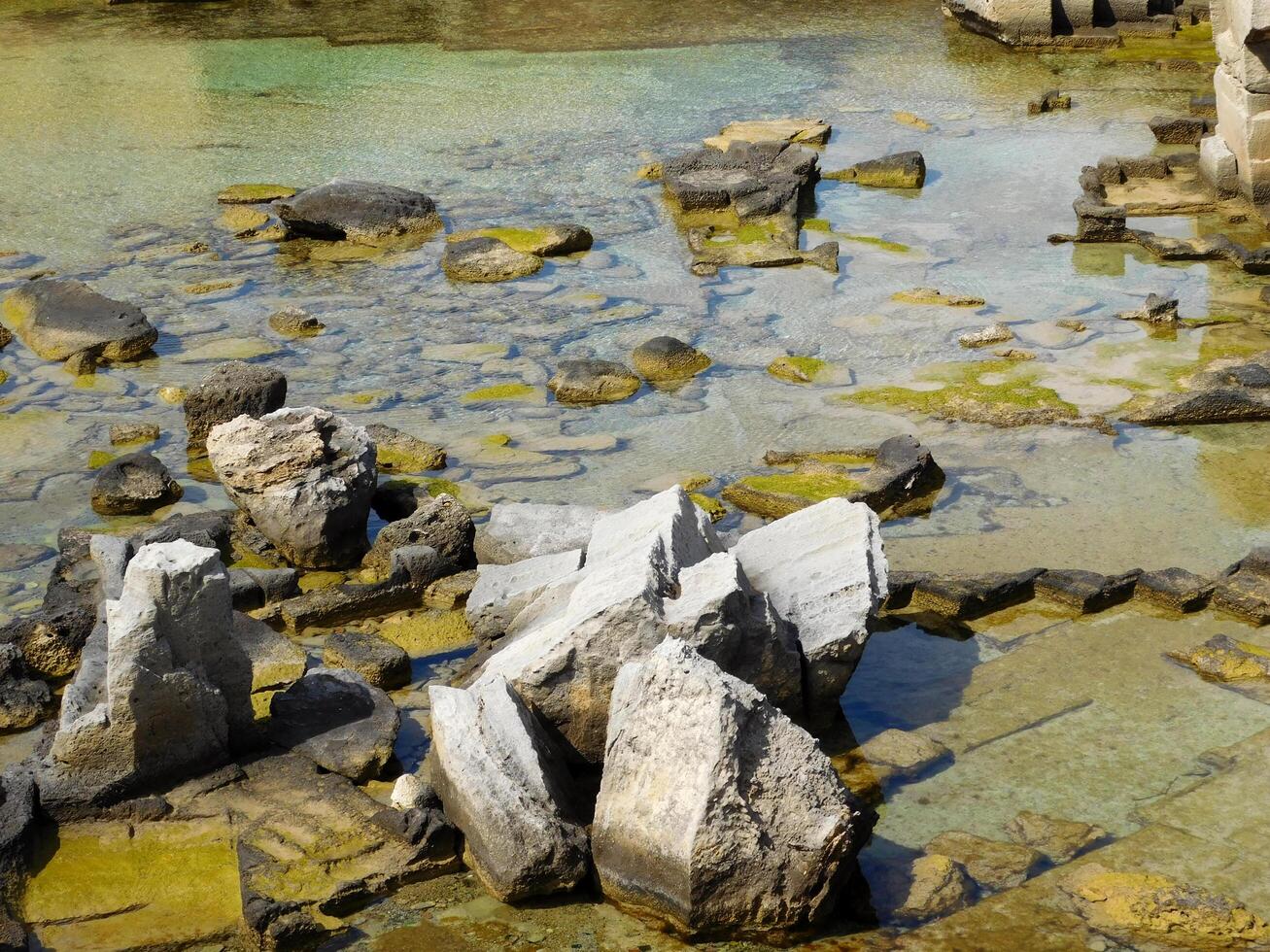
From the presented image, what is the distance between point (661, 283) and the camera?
9.42 meters

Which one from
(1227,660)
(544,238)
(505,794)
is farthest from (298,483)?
(544,238)

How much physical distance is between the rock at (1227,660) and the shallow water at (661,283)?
0.10 m

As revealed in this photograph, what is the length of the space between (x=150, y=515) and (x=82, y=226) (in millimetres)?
4867

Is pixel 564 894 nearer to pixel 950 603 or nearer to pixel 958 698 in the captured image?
pixel 958 698

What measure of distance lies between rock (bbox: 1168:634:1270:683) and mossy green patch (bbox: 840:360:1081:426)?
219 cm

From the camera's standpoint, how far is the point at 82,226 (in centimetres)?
1062

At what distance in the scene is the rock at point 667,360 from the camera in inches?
317

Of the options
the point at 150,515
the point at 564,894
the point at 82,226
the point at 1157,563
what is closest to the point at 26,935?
the point at 564,894

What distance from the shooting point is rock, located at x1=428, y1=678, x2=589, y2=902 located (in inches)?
156

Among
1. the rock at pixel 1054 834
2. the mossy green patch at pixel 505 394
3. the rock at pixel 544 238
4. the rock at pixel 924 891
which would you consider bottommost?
the mossy green patch at pixel 505 394

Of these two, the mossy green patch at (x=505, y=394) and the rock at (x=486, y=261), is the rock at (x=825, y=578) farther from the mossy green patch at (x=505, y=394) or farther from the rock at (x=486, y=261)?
the rock at (x=486, y=261)

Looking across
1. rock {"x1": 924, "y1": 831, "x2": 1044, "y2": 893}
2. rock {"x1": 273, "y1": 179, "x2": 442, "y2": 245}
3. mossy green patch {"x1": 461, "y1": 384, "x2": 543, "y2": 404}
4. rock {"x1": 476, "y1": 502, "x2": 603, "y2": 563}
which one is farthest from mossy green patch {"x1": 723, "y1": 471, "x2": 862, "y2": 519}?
rock {"x1": 273, "y1": 179, "x2": 442, "y2": 245}

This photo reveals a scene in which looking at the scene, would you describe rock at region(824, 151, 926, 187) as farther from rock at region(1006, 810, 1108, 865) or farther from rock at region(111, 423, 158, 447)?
rock at region(1006, 810, 1108, 865)

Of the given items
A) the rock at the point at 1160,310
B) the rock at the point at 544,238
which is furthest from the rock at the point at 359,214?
the rock at the point at 1160,310
